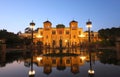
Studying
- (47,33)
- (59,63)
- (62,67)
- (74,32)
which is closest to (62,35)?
(74,32)

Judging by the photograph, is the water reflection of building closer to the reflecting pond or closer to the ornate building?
the reflecting pond

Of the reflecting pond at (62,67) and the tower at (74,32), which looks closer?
the reflecting pond at (62,67)

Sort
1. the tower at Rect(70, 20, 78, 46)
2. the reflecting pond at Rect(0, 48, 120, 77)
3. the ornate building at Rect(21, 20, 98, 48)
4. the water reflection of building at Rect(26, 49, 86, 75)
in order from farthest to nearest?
the ornate building at Rect(21, 20, 98, 48), the tower at Rect(70, 20, 78, 46), the water reflection of building at Rect(26, 49, 86, 75), the reflecting pond at Rect(0, 48, 120, 77)

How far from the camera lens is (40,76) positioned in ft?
31.2

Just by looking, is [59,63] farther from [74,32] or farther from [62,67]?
[74,32]

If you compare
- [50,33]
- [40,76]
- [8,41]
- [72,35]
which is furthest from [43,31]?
[40,76]

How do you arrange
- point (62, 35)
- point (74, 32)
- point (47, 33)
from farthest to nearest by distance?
point (62, 35) → point (47, 33) → point (74, 32)

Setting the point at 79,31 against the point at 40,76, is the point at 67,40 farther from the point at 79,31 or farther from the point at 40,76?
the point at 40,76

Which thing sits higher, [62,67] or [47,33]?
[47,33]

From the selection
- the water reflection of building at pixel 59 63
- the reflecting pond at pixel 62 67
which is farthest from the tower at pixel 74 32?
the reflecting pond at pixel 62 67

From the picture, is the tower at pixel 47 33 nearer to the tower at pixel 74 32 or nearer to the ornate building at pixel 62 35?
the ornate building at pixel 62 35

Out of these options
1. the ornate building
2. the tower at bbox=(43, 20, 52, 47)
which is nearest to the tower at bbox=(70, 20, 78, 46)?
the ornate building


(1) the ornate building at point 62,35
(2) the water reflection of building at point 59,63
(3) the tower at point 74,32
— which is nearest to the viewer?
(2) the water reflection of building at point 59,63

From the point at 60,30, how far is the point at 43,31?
7.15 m
